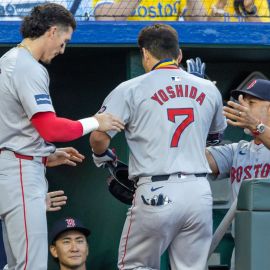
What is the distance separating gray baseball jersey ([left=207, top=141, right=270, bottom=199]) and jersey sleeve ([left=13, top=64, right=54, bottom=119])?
→ 5.30 ft

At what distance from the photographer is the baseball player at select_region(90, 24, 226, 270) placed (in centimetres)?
529

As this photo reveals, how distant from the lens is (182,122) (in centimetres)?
537

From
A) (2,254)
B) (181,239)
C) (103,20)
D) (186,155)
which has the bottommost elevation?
(2,254)

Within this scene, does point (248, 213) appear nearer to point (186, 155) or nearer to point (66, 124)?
point (186, 155)

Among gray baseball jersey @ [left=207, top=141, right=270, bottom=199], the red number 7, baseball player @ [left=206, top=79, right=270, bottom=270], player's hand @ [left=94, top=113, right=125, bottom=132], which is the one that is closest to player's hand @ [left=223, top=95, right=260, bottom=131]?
baseball player @ [left=206, top=79, right=270, bottom=270]

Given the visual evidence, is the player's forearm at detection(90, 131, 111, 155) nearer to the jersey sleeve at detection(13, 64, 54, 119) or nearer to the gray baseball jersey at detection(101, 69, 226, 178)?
the gray baseball jersey at detection(101, 69, 226, 178)

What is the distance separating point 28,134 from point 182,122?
37.0 inches

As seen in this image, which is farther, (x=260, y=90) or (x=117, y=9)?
(x=117, y=9)

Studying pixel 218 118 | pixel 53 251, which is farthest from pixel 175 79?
pixel 53 251

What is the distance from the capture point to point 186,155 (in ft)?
17.6

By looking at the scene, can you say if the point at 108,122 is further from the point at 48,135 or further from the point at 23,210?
the point at 23,210

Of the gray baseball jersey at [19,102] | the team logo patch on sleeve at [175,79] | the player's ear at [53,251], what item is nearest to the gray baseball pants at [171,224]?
the team logo patch on sleeve at [175,79]

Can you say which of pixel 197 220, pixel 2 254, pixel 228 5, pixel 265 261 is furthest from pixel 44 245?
pixel 228 5

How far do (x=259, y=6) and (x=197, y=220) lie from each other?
3.05 metres
